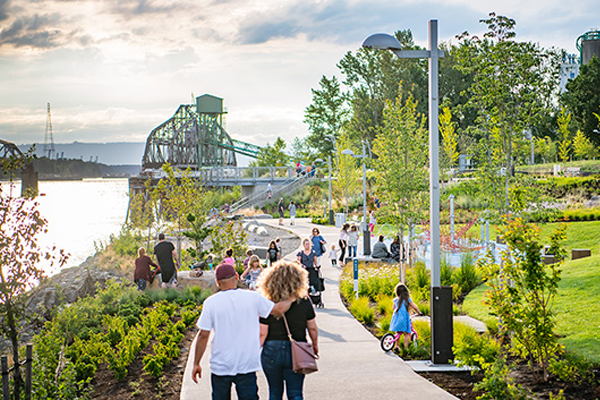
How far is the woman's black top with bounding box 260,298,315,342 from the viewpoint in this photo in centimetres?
611

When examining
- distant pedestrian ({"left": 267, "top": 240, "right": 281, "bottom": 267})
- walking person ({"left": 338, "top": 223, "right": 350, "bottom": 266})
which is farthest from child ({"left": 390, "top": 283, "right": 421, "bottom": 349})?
walking person ({"left": 338, "top": 223, "right": 350, "bottom": 266})

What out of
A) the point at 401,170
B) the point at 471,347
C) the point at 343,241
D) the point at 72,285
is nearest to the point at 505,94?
the point at 471,347

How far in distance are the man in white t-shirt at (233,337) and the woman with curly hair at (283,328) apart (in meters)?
0.17

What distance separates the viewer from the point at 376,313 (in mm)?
14195

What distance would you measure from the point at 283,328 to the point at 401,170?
12.5m

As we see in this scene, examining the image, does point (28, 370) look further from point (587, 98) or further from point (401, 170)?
point (587, 98)

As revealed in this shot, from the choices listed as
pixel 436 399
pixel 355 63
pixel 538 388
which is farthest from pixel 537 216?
pixel 355 63

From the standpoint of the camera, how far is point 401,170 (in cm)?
1811

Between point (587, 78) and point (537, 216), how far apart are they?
43446 mm

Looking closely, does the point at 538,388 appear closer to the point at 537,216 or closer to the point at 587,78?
the point at 537,216

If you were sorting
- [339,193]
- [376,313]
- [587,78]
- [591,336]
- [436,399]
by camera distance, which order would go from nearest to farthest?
[436,399], [591,336], [376,313], [587,78], [339,193]

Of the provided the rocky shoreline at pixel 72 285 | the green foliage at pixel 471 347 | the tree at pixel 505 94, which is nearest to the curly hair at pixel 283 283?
the green foliage at pixel 471 347

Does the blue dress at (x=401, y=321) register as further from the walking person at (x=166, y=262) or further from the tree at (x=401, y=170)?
the tree at (x=401, y=170)

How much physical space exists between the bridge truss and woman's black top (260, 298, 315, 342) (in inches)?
3675
